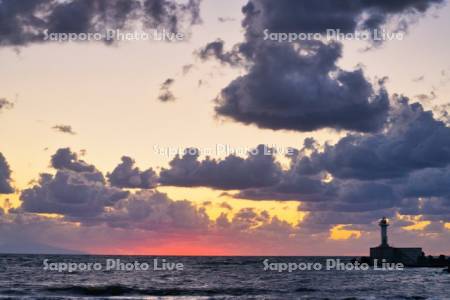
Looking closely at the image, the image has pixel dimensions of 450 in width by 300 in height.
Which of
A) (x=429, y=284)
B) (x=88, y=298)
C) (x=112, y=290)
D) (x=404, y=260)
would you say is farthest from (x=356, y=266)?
(x=88, y=298)

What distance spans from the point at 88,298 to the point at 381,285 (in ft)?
137

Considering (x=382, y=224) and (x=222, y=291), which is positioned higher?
(x=382, y=224)

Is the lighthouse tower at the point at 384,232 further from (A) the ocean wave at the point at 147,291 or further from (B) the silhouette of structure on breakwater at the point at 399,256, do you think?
(A) the ocean wave at the point at 147,291

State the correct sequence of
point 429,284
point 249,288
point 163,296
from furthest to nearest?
point 429,284
point 249,288
point 163,296

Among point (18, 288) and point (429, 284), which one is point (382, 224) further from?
point (18, 288)

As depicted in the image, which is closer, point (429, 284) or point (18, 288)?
point (18, 288)

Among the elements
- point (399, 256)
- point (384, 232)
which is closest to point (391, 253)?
point (399, 256)

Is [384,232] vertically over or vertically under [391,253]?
over

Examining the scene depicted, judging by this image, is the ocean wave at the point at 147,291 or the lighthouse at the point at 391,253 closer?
the ocean wave at the point at 147,291

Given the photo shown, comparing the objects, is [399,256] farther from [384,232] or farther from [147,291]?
[147,291]

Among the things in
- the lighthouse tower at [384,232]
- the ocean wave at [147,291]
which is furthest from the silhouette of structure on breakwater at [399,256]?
the ocean wave at [147,291]

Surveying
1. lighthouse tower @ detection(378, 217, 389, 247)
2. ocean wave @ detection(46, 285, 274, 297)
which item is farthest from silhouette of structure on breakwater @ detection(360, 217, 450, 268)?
ocean wave @ detection(46, 285, 274, 297)

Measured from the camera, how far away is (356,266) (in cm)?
15125

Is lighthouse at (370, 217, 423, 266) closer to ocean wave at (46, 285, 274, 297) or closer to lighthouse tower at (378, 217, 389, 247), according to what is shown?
lighthouse tower at (378, 217, 389, 247)
